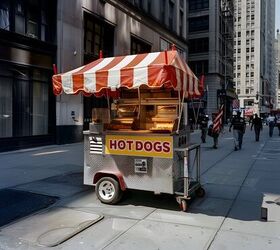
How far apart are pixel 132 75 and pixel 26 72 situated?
11.8 meters

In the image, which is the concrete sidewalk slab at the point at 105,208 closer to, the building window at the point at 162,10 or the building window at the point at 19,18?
the building window at the point at 19,18

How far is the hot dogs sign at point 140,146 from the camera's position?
673 centimetres

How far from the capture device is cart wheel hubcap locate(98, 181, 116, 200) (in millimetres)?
7207

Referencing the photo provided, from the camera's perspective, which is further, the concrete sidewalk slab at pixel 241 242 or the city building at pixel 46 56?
the city building at pixel 46 56

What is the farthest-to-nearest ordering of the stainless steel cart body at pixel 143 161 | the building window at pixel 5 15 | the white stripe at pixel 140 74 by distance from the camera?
the building window at pixel 5 15 < the stainless steel cart body at pixel 143 161 < the white stripe at pixel 140 74

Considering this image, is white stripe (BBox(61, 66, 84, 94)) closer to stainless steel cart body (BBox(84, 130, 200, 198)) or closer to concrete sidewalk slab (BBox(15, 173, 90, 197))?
stainless steel cart body (BBox(84, 130, 200, 198))

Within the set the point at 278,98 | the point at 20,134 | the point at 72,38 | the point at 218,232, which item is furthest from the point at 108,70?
the point at 278,98

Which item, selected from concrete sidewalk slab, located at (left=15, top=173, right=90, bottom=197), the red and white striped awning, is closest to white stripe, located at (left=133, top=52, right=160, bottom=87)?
the red and white striped awning

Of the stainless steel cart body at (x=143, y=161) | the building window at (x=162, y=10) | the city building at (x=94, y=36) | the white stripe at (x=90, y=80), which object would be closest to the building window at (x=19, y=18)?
the city building at (x=94, y=36)

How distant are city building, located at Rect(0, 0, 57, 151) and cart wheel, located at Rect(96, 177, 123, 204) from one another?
943 cm

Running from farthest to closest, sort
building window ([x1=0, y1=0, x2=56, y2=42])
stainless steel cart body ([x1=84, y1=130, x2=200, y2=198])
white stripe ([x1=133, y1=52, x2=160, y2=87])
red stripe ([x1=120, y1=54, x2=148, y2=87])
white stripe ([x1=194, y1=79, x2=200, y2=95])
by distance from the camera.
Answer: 1. building window ([x1=0, y1=0, x2=56, y2=42])
2. white stripe ([x1=194, y1=79, x2=200, y2=95])
3. stainless steel cart body ([x1=84, y1=130, x2=200, y2=198])
4. red stripe ([x1=120, y1=54, x2=148, y2=87])
5. white stripe ([x1=133, y1=52, x2=160, y2=87])

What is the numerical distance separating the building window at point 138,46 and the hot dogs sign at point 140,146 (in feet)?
68.0

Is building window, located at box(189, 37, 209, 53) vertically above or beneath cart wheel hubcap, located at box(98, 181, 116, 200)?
above

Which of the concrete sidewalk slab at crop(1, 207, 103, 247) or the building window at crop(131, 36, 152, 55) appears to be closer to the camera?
the concrete sidewalk slab at crop(1, 207, 103, 247)
